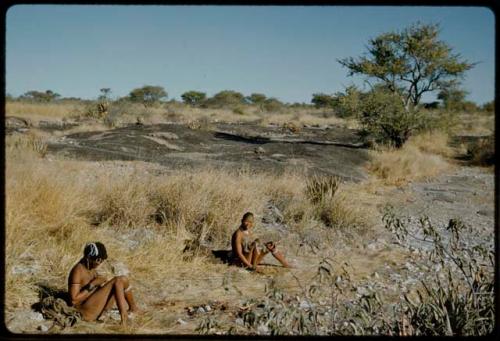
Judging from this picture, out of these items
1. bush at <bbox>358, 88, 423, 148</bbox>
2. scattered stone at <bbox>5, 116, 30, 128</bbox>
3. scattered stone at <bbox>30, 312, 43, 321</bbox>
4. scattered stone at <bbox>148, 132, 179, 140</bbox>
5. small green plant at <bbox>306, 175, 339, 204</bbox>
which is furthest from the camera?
scattered stone at <bbox>5, 116, 30, 128</bbox>

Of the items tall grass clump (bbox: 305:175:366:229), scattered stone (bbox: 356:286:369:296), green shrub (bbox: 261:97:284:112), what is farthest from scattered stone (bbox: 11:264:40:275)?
green shrub (bbox: 261:97:284:112)

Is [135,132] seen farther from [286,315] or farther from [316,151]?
[286,315]

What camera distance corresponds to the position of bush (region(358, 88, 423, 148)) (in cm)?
1452

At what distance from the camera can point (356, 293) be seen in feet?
14.5

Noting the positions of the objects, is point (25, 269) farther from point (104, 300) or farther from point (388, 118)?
point (388, 118)

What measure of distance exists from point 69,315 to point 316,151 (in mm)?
10328

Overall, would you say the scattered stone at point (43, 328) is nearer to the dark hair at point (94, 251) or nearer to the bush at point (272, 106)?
the dark hair at point (94, 251)

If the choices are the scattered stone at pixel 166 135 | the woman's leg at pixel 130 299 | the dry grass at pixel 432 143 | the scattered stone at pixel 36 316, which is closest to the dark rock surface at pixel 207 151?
the scattered stone at pixel 166 135

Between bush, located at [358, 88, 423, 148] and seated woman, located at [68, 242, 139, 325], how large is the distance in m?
11.7

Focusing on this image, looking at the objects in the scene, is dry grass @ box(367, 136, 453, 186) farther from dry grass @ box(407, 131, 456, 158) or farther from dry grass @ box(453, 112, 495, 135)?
dry grass @ box(453, 112, 495, 135)

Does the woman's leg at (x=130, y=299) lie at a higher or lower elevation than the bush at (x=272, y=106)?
lower

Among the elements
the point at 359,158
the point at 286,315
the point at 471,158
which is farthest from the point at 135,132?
the point at 286,315

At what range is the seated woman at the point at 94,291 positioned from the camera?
3574 millimetres

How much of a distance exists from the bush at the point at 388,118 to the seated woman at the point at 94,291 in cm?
1170
